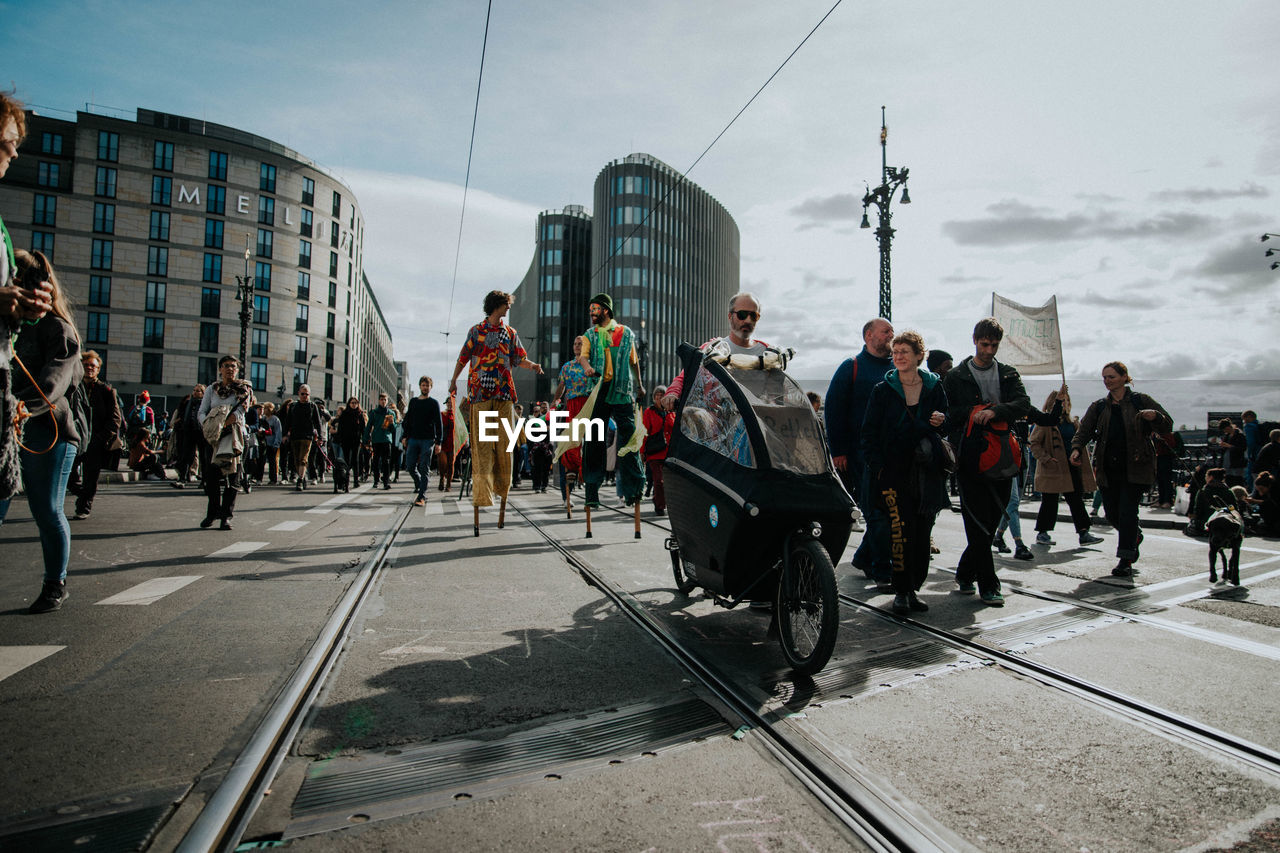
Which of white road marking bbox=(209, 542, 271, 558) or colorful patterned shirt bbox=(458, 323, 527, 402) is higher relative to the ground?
colorful patterned shirt bbox=(458, 323, 527, 402)

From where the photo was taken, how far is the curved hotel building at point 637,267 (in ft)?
276

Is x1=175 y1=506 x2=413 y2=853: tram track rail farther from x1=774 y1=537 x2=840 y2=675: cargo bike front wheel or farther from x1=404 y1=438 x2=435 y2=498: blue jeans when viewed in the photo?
x1=404 y1=438 x2=435 y2=498: blue jeans

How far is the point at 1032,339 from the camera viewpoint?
37.3 feet

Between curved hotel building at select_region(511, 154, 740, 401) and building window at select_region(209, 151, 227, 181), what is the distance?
1373 inches

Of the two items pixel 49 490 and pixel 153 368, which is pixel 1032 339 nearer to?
pixel 49 490

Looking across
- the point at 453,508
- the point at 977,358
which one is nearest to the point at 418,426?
the point at 453,508

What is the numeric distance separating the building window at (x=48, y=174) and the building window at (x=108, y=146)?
3203 millimetres

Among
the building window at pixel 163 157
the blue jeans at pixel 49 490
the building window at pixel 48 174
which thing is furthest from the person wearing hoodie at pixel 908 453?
the building window at pixel 48 174

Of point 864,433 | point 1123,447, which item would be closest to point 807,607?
point 864,433

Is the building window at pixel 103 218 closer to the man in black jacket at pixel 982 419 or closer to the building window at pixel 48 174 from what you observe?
the building window at pixel 48 174

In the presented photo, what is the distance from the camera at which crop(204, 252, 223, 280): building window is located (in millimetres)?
63375

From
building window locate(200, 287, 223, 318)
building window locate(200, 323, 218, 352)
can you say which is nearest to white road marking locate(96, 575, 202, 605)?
building window locate(200, 323, 218, 352)

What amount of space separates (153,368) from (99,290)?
6.86 m

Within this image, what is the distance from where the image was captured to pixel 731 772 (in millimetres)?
2377
